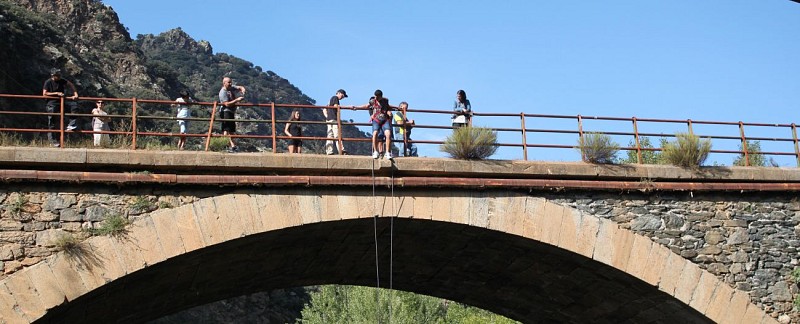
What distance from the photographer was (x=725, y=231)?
52.1 feet

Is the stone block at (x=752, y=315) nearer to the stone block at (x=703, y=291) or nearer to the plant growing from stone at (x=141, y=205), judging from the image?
the stone block at (x=703, y=291)

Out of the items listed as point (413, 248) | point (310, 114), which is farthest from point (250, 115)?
point (413, 248)

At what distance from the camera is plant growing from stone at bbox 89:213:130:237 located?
42.5 ft

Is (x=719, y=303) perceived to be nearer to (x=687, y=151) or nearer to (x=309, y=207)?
(x=687, y=151)

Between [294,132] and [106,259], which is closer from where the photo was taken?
[106,259]

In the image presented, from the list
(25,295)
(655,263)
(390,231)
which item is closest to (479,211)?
(390,231)

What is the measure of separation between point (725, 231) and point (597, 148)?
8.11 ft

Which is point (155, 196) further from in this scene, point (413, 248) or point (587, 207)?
point (587, 207)

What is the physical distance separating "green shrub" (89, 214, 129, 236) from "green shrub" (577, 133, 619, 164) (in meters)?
7.25

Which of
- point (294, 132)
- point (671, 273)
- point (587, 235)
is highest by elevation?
point (294, 132)

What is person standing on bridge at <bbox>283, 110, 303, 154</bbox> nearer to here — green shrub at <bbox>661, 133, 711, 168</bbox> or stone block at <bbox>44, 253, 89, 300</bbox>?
stone block at <bbox>44, 253, 89, 300</bbox>

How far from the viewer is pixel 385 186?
1448 centimetres

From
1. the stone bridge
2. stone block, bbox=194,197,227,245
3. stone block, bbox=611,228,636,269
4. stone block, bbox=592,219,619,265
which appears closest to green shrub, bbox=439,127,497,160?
the stone bridge

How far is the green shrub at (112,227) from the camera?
13.0m
